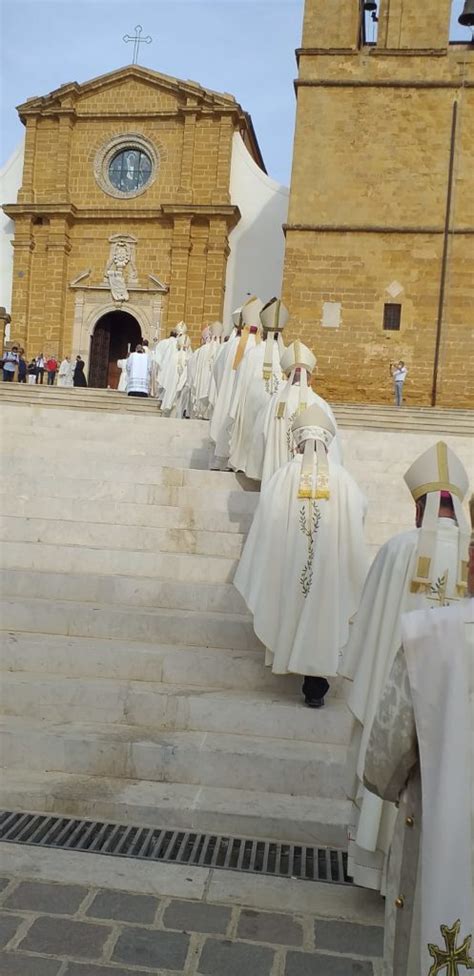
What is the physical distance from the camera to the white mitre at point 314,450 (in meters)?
4.95

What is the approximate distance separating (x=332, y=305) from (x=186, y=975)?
20.1 m

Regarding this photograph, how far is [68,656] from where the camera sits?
528 cm

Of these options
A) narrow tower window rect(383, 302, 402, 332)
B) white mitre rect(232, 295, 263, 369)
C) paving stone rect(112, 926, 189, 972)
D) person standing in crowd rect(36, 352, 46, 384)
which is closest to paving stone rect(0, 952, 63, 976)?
paving stone rect(112, 926, 189, 972)

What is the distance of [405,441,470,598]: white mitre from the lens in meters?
3.21

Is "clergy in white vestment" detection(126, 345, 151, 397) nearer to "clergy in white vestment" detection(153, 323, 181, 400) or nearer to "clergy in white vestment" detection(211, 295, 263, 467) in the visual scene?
"clergy in white vestment" detection(153, 323, 181, 400)

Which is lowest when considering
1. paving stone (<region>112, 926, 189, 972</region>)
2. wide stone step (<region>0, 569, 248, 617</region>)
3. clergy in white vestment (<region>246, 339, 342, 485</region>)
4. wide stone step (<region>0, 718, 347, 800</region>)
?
paving stone (<region>112, 926, 189, 972</region>)

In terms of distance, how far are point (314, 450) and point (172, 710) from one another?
1712mm

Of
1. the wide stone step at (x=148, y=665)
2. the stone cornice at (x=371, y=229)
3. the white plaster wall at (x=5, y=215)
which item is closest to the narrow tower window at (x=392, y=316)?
the stone cornice at (x=371, y=229)

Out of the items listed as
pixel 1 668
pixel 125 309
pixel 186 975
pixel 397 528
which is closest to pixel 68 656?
pixel 1 668

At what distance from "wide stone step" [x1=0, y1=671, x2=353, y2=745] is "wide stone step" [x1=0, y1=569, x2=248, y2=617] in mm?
1187

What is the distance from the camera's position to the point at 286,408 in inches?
283

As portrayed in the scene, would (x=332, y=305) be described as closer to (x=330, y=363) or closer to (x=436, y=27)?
(x=330, y=363)

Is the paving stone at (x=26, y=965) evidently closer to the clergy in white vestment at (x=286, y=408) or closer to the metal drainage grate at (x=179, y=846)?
the metal drainage grate at (x=179, y=846)

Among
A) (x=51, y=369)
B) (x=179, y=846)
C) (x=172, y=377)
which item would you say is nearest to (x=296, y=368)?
(x=179, y=846)
